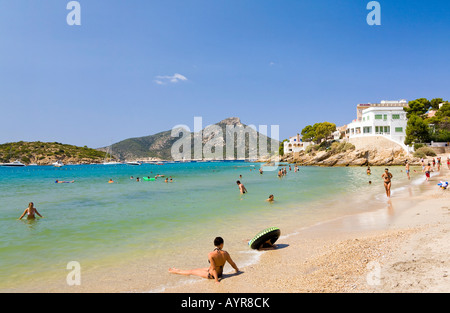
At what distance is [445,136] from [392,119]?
39.4ft

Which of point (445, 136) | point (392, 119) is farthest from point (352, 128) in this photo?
point (445, 136)

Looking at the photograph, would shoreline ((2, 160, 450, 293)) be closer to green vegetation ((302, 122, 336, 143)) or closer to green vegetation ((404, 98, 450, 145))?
green vegetation ((404, 98, 450, 145))

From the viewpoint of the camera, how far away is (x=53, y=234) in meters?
12.1

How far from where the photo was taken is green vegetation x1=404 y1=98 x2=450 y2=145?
6027 cm

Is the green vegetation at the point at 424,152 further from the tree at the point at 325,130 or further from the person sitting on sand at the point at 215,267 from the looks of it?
the person sitting on sand at the point at 215,267

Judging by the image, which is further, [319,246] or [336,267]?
[319,246]

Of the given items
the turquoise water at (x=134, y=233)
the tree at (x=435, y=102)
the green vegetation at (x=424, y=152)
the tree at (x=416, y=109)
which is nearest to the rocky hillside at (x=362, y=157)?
the green vegetation at (x=424, y=152)

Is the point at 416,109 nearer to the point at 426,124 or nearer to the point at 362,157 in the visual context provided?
the point at 426,124

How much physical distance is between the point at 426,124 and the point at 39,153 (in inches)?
7692

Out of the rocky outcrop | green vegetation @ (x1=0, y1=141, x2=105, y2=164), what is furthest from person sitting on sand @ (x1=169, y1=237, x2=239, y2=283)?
green vegetation @ (x1=0, y1=141, x2=105, y2=164)

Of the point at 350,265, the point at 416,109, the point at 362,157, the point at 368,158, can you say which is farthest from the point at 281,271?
the point at 416,109

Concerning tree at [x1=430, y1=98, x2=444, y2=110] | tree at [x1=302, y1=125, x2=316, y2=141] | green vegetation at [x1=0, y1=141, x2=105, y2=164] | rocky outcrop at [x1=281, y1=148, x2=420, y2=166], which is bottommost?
rocky outcrop at [x1=281, y1=148, x2=420, y2=166]

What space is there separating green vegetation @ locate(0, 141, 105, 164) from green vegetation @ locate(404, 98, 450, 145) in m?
183
